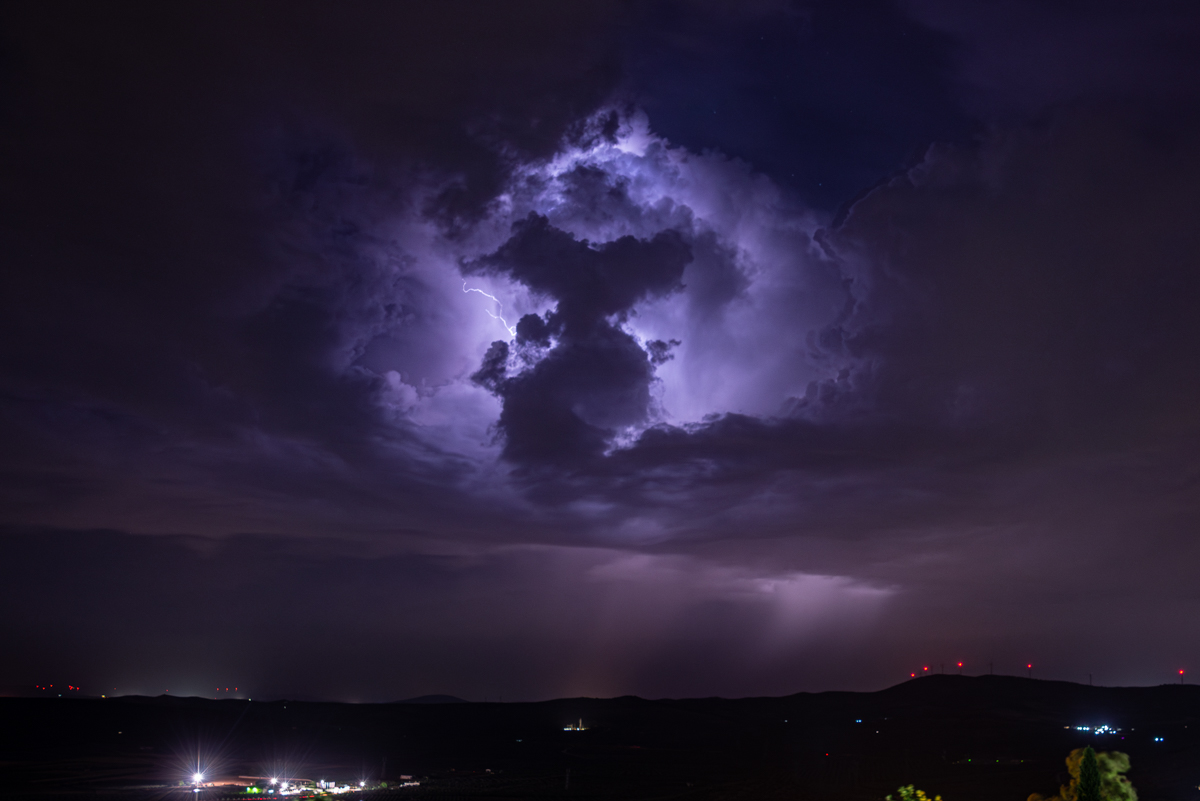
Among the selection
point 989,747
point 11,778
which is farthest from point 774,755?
point 11,778

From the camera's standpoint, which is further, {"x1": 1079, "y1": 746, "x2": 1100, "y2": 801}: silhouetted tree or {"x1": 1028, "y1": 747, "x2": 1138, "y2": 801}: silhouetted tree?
{"x1": 1028, "y1": 747, "x2": 1138, "y2": 801}: silhouetted tree

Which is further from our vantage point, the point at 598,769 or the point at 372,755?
the point at 372,755

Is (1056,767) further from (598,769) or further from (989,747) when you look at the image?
(598,769)

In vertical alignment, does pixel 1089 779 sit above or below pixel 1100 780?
above

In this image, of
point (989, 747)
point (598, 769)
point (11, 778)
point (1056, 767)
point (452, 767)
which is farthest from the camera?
point (989, 747)

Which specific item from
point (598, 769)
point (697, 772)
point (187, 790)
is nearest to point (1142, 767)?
point (697, 772)

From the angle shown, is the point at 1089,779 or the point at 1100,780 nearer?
the point at 1089,779

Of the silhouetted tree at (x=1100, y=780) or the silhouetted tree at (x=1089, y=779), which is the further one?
the silhouetted tree at (x=1100, y=780)

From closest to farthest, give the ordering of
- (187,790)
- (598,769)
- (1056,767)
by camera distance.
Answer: (187,790) < (1056,767) < (598,769)

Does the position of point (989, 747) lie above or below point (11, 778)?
below
